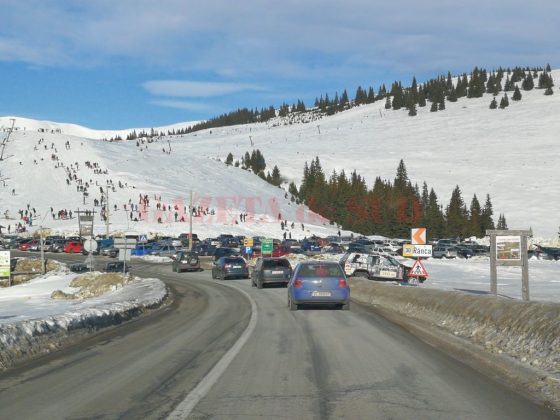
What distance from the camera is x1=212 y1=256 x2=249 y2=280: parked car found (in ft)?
137

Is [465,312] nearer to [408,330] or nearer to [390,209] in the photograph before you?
[408,330]

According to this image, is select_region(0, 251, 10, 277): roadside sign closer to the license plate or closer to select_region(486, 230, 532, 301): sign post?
the license plate

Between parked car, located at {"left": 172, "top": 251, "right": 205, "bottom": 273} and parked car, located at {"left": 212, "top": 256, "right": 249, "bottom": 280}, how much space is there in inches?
350

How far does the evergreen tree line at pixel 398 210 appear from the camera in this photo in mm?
123062

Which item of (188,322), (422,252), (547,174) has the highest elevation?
(547,174)

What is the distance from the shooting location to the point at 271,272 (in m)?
32.5

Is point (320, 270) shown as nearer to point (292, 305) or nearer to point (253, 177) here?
point (292, 305)

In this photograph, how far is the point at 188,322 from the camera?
17375 millimetres

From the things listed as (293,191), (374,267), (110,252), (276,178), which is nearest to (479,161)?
(293,191)

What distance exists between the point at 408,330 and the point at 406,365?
5.19 meters

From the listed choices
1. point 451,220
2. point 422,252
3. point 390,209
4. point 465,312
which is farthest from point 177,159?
point 465,312

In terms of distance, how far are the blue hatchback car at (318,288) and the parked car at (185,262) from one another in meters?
32.2

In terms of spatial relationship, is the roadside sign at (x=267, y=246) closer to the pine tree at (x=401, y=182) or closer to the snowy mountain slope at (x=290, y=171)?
the snowy mountain slope at (x=290, y=171)

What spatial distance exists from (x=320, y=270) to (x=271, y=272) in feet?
40.3
